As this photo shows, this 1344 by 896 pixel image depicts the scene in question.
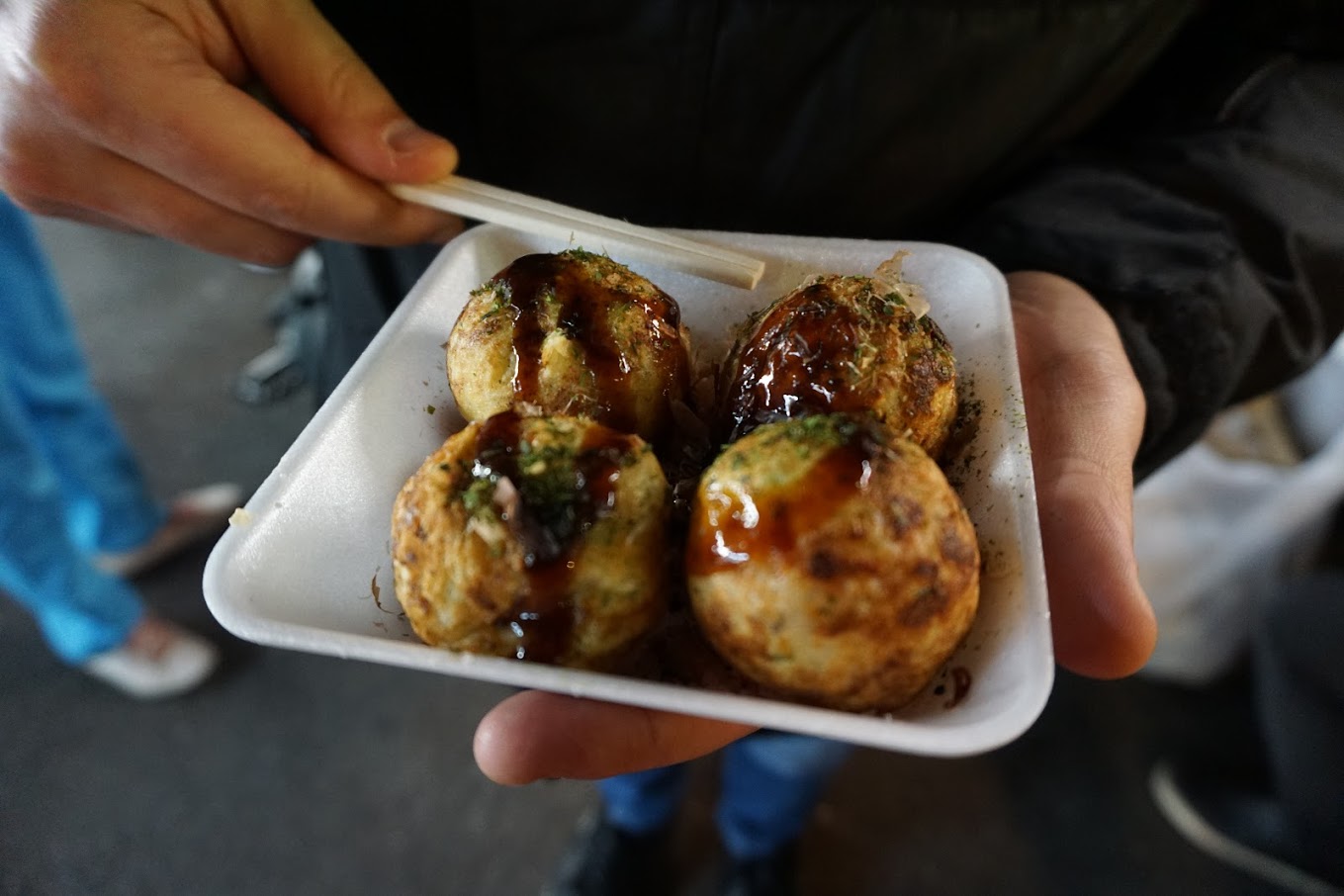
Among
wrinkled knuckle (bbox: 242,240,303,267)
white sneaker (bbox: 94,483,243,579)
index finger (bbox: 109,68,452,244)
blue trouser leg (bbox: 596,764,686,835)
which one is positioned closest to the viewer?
index finger (bbox: 109,68,452,244)

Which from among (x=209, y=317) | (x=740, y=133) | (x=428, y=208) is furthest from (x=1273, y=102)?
(x=209, y=317)

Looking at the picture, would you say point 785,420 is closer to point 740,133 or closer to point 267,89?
point 740,133

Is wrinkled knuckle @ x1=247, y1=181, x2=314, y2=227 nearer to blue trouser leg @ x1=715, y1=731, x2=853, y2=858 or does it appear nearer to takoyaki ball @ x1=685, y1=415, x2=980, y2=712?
takoyaki ball @ x1=685, y1=415, x2=980, y2=712

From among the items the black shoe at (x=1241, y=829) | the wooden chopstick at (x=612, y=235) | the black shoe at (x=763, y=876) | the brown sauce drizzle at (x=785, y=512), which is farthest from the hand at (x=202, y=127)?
the black shoe at (x=1241, y=829)

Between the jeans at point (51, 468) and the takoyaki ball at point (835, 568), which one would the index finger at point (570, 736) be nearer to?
the takoyaki ball at point (835, 568)

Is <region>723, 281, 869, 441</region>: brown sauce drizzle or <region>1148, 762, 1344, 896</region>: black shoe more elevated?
<region>723, 281, 869, 441</region>: brown sauce drizzle

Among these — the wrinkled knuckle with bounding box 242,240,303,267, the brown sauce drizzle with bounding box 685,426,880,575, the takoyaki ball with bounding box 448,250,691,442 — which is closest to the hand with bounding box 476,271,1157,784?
the brown sauce drizzle with bounding box 685,426,880,575

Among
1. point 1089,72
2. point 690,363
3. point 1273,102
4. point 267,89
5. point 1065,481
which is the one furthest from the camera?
point 1273,102

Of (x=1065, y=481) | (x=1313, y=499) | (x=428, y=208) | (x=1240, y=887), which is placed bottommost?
(x=1240, y=887)
